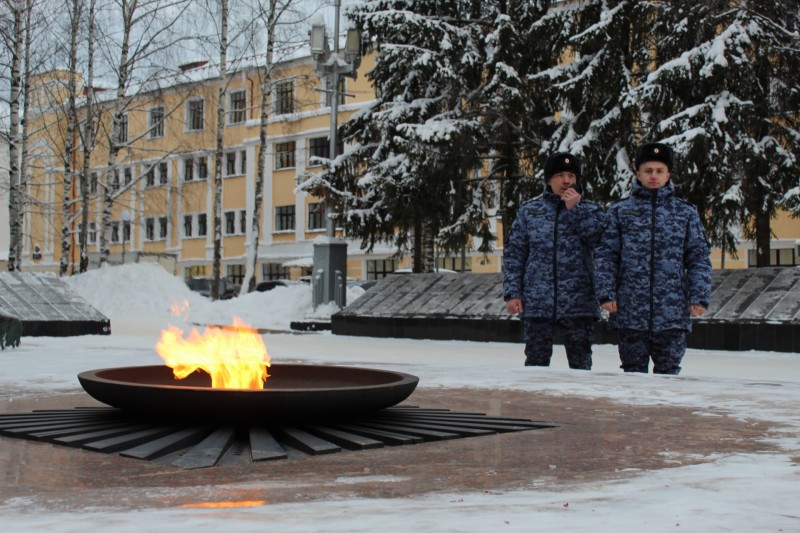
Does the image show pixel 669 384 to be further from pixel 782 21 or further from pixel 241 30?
pixel 241 30

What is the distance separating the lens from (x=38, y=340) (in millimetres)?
11398

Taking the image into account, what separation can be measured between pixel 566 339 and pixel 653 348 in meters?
0.59

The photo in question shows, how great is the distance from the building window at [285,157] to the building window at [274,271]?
4.69 meters

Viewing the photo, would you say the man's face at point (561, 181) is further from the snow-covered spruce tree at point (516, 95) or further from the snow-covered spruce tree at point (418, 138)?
the snow-covered spruce tree at point (418, 138)

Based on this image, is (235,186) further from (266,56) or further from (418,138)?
(418,138)

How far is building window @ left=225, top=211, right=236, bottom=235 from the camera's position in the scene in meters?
49.8

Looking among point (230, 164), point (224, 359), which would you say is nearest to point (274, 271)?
point (230, 164)

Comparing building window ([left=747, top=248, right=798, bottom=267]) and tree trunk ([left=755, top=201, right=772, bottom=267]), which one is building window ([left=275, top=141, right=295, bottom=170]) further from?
tree trunk ([left=755, top=201, right=772, bottom=267])

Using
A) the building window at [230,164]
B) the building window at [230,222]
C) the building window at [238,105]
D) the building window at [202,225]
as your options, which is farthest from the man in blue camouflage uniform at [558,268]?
the building window at [202,225]

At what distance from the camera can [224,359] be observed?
4027 mm

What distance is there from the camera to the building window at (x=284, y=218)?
47344mm

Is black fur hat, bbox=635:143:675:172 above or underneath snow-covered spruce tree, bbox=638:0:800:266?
underneath

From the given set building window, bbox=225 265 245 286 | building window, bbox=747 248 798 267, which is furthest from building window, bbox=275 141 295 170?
building window, bbox=747 248 798 267

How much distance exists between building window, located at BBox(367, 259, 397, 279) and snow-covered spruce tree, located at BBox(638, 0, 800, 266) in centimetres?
2839
